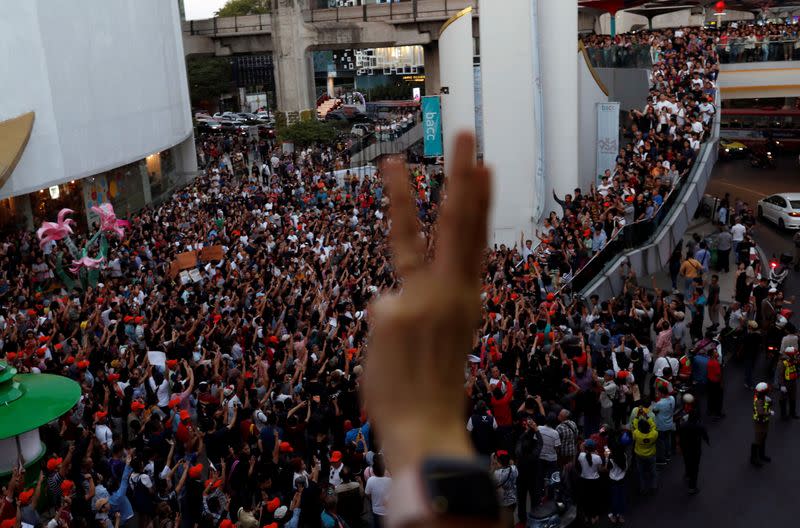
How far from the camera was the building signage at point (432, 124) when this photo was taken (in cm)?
2956

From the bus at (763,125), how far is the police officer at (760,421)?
31.3 m

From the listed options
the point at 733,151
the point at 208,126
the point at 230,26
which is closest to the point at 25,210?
the point at 230,26

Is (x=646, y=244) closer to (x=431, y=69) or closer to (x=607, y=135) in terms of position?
(x=607, y=135)

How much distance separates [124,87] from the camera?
1102 inches

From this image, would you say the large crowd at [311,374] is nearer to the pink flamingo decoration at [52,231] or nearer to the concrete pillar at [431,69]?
the pink flamingo decoration at [52,231]

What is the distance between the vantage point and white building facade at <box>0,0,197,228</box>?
74.5 feet

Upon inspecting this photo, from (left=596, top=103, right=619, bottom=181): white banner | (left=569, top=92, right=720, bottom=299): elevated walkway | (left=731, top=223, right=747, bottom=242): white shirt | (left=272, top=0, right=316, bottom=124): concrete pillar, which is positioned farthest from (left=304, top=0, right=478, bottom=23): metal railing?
(left=731, top=223, right=747, bottom=242): white shirt

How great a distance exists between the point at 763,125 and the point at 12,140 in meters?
34.5

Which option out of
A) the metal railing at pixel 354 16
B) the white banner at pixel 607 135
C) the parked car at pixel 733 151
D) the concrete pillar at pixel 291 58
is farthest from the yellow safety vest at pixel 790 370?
the concrete pillar at pixel 291 58

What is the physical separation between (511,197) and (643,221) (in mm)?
5571

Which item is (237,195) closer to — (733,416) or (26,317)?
(26,317)

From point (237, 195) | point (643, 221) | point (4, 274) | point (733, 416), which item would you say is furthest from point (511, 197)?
point (4, 274)

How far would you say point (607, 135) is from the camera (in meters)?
24.1

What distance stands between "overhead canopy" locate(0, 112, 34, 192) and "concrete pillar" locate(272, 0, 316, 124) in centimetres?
2329
